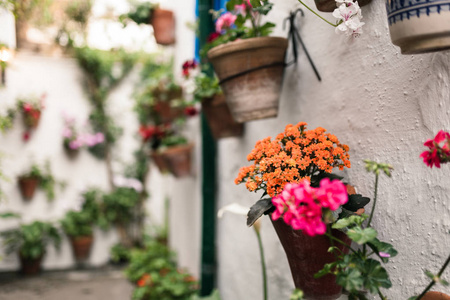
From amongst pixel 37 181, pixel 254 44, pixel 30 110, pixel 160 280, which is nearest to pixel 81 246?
pixel 37 181

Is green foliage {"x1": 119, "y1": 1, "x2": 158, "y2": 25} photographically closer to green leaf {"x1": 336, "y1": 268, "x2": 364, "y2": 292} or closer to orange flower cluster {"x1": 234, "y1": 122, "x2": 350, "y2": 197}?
orange flower cluster {"x1": 234, "y1": 122, "x2": 350, "y2": 197}

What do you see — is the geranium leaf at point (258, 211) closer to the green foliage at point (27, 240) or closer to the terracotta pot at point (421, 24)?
the terracotta pot at point (421, 24)

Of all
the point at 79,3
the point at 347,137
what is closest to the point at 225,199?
the point at 347,137

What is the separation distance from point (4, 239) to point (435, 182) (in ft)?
19.2

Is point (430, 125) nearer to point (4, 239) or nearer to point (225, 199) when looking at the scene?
point (225, 199)

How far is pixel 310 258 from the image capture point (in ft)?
3.54

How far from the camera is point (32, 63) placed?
587 cm

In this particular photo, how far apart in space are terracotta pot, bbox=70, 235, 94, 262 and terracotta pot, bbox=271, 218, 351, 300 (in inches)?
208

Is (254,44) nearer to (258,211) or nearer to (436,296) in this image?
(258,211)

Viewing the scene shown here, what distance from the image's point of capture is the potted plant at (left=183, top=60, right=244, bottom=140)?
2.23 meters

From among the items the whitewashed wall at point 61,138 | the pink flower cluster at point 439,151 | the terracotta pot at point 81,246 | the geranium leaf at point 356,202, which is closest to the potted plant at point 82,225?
the terracotta pot at point 81,246

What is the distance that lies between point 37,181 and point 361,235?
18.9 ft

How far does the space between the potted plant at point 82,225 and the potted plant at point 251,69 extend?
15.9 feet

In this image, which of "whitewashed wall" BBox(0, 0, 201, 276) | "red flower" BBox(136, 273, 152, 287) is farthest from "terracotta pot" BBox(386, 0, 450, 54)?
"whitewashed wall" BBox(0, 0, 201, 276)
